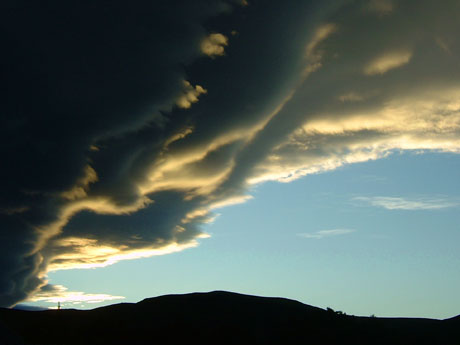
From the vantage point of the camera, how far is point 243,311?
83812 mm

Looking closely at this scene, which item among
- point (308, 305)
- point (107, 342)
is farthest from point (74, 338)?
point (308, 305)

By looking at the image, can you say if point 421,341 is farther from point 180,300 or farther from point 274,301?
point 180,300

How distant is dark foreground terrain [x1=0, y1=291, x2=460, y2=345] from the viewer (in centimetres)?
7306

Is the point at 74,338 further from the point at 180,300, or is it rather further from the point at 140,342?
the point at 180,300

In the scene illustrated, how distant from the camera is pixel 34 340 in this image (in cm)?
6975

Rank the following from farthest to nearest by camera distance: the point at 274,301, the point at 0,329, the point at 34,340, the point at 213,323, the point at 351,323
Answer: the point at 274,301 → the point at 351,323 → the point at 213,323 → the point at 34,340 → the point at 0,329

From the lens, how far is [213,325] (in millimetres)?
76812

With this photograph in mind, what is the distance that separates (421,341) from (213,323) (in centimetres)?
3822

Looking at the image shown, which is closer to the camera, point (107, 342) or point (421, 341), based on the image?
point (107, 342)

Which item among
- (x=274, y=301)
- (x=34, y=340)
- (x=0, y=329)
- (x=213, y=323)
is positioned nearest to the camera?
(x=0, y=329)

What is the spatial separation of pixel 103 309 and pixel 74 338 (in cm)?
1136

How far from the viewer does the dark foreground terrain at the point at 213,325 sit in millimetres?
73062

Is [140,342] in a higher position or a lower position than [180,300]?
lower

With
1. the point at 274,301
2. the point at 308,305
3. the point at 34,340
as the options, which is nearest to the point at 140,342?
the point at 34,340
